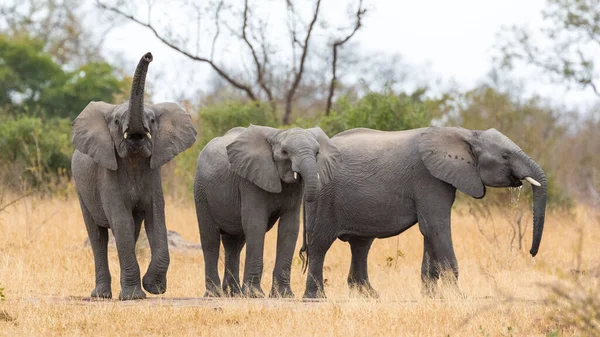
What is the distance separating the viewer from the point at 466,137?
11.2 meters

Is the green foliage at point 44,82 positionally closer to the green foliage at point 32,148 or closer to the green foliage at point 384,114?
the green foliage at point 32,148

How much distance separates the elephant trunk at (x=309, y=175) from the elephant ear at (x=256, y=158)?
1.71 ft

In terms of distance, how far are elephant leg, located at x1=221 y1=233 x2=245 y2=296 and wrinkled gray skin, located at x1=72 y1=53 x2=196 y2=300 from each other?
1.47m

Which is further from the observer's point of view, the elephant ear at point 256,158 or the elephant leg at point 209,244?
the elephant leg at point 209,244

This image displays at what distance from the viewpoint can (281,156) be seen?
33.6 ft

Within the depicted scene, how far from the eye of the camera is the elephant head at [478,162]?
10.8 m

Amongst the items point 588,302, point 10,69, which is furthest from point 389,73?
point 588,302

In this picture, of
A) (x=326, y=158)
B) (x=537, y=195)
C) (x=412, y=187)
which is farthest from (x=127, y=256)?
(x=537, y=195)

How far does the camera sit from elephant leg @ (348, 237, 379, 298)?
11531mm

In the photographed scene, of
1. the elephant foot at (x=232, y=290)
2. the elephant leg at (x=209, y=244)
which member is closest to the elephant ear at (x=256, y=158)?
the elephant leg at (x=209, y=244)

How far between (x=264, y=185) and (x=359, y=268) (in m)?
1.99

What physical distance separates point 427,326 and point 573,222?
1113 centimetres

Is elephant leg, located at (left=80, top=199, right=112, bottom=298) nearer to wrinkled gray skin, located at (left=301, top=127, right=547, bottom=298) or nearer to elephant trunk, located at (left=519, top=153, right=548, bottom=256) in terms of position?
wrinkled gray skin, located at (left=301, top=127, right=547, bottom=298)

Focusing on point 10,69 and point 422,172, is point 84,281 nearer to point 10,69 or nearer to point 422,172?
point 422,172
